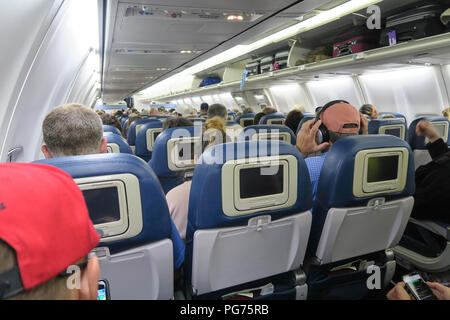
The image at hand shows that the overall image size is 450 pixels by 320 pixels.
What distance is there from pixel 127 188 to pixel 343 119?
174 cm

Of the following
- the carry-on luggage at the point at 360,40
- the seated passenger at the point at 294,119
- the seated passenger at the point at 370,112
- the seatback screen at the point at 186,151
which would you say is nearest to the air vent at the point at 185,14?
the seatback screen at the point at 186,151

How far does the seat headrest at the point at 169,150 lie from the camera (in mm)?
2938

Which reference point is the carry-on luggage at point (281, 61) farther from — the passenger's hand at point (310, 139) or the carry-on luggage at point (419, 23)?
the passenger's hand at point (310, 139)

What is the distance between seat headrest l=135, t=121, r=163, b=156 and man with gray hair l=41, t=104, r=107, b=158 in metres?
2.55

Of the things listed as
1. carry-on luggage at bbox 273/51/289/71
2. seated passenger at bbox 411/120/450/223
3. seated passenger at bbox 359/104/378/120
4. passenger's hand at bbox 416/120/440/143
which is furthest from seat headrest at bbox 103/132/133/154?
carry-on luggage at bbox 273/51/289/71

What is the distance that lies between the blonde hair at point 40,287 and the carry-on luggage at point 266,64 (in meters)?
8.56

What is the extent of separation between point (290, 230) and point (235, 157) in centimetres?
59

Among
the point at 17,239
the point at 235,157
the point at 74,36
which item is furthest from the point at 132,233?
the point at 74,36

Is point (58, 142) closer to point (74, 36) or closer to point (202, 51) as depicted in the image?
point (74, 36)

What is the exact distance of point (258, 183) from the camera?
149cm

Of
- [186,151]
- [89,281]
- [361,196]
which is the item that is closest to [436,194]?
[361,196]

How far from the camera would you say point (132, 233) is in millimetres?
1211

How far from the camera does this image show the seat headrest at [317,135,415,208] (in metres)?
1.66

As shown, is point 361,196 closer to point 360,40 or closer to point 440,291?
point 440,291
